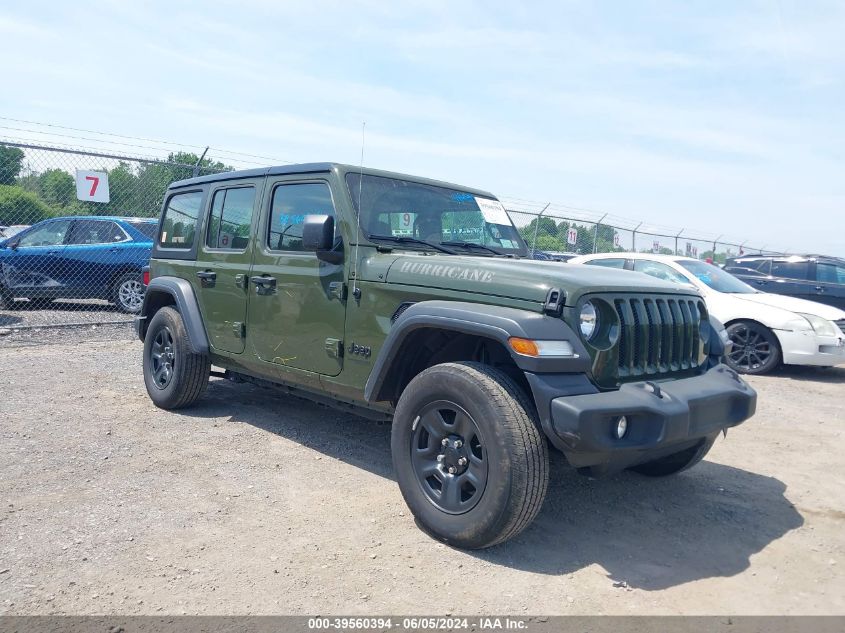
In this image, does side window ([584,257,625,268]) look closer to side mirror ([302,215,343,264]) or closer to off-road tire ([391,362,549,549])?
side mirror ([302,215,343,264])

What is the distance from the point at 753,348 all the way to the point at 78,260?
9.67 meters

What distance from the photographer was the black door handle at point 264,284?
4680 mm

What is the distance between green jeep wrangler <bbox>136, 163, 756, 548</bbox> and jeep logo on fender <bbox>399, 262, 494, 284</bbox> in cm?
1

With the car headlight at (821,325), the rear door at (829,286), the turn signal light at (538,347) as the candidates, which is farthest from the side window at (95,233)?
the rear door at (829,286)

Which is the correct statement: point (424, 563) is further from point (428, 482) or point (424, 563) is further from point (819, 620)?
point (819, 620)

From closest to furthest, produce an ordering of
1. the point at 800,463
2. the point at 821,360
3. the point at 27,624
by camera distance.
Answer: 1. the point at 27,624
2. the point at 800,463
3. the point at 821,360

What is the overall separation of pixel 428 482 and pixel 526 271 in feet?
3.86

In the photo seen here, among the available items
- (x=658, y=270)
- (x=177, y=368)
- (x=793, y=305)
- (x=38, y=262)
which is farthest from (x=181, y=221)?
(x=793, y=305)

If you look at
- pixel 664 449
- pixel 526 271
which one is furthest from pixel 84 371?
pixel 664 449

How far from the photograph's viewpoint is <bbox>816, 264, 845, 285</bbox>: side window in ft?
38.1

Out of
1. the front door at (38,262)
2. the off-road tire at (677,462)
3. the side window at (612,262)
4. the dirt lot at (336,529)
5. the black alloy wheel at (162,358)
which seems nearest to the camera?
the dirt lot at (336,529)

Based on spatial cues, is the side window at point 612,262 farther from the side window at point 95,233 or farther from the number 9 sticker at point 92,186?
the side window at point 95,233

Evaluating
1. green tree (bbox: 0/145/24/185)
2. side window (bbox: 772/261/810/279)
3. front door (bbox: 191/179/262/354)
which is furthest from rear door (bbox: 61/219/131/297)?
side window (bbox: 772/261/810/279)

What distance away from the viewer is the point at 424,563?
3229 mm
